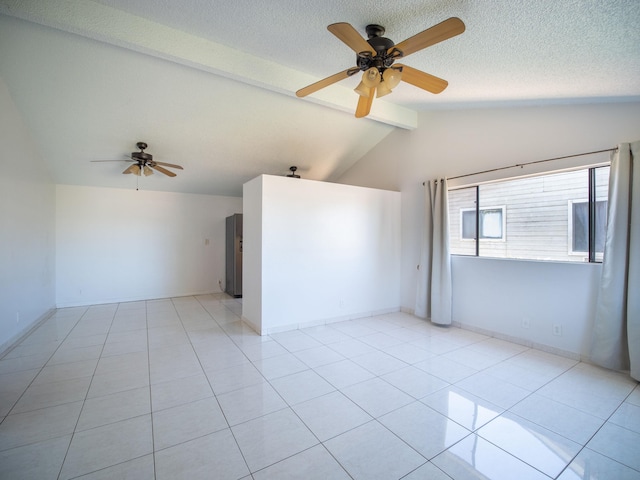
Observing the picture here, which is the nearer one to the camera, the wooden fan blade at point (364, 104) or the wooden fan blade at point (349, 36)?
the wooden fan blade at point (349, 36)

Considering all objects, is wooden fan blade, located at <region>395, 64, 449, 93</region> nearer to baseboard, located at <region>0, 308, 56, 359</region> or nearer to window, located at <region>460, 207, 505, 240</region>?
window, located at <region>460, 207, 505, 240</region>

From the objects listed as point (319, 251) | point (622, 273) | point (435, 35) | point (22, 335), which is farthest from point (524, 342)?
point (22, 335)

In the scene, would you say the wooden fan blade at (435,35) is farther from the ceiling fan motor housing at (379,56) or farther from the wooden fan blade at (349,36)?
the wooden fan blade at (349,36)

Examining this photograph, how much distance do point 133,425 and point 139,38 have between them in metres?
3.08

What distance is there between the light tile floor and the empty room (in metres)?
0.02

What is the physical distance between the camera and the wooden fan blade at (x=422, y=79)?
214cm

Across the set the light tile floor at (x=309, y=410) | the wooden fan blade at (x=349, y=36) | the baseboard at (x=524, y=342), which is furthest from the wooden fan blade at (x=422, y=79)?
the baseboard at (x=524, y=342)

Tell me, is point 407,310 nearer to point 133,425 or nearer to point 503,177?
point 503,177

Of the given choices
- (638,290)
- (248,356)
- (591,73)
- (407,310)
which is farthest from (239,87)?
(638,290)

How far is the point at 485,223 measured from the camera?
382cm

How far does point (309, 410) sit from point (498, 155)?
144 inches

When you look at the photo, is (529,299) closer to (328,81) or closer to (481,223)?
(481,223)

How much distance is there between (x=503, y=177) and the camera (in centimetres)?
352

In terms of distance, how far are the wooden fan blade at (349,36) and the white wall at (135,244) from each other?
542 centimetres
